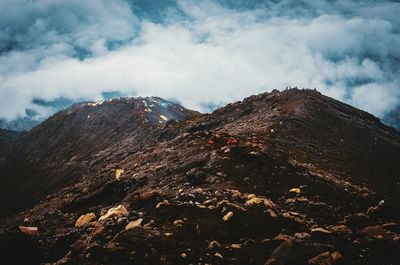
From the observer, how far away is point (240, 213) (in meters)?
23.1

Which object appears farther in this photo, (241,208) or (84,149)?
(84,149)

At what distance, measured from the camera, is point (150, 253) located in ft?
61.1

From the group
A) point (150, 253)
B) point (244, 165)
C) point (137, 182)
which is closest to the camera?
point (150, 253)

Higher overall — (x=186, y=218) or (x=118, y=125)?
(x=118, y=125)

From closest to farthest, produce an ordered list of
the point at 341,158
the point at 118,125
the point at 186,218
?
the point at 186,218, the point at 341,158, the point at 118,125

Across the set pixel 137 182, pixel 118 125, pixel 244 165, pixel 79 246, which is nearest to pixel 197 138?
pixel 137 182

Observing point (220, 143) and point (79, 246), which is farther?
point (220, 143)

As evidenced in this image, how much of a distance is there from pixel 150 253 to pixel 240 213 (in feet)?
22.4

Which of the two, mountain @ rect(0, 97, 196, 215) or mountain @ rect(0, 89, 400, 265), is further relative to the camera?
mountain @ rect(0, 97, 196, 215)

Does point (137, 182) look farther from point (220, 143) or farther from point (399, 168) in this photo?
point (399, 168)

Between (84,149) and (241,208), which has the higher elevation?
(84,149)

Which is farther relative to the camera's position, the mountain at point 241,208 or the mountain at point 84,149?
the mountain at point 84,149

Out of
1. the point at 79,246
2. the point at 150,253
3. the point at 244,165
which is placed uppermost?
the point at 244,165

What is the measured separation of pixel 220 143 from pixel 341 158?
723 inches
